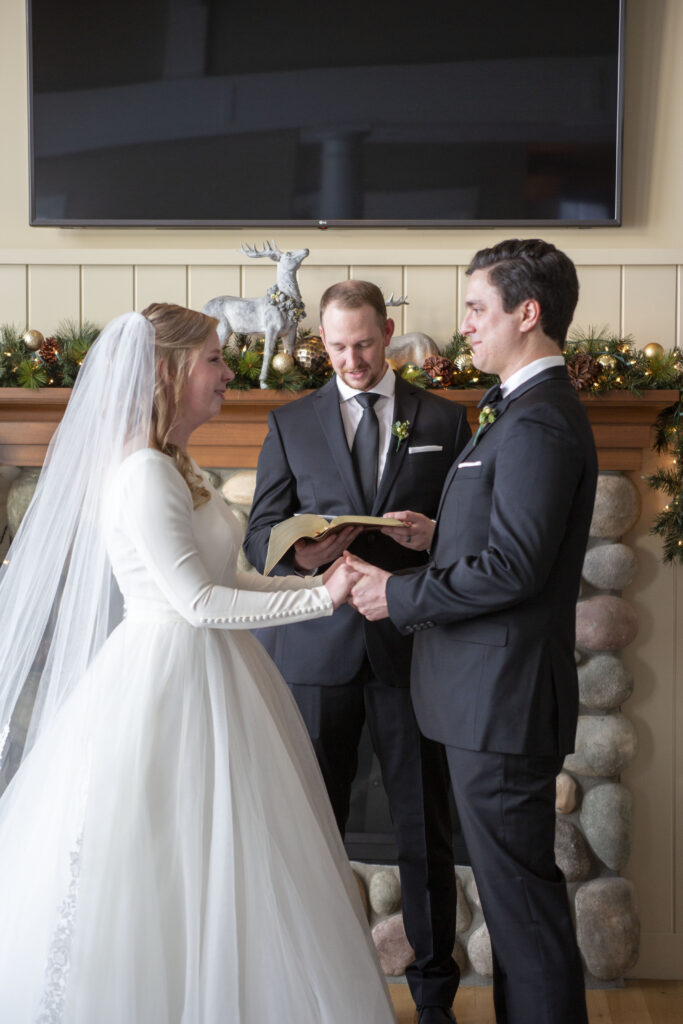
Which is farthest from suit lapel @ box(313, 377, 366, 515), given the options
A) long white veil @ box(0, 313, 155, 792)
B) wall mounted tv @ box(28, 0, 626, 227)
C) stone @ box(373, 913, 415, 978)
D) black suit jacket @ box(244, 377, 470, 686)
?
stone @ box(373, 913, 415, 978)

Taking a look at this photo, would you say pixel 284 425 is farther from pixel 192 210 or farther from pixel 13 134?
pixel 13 134

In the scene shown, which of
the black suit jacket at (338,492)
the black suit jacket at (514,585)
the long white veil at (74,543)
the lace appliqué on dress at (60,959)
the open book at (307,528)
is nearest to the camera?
the lace appliqué on dress at (60,959)

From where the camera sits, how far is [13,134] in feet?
9.23

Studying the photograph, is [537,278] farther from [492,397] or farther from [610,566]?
[610,566]

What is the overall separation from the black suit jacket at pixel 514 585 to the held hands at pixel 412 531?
0.26 meters

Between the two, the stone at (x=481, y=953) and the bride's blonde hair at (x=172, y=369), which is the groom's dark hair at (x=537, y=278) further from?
the stone at (x=481, y=953)

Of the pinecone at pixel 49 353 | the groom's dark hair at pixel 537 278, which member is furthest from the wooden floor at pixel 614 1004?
the pinecone at pixel 49 353

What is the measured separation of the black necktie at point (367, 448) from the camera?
2219 millimetres

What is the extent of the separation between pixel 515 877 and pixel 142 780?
678mm

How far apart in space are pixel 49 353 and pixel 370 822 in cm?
165

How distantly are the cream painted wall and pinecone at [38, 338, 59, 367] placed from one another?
9.1 inches

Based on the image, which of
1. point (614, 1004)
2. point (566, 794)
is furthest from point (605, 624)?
point (614, 1004)

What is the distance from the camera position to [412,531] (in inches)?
80.2

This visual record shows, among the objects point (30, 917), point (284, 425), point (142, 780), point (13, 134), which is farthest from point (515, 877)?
point (13, 134)
